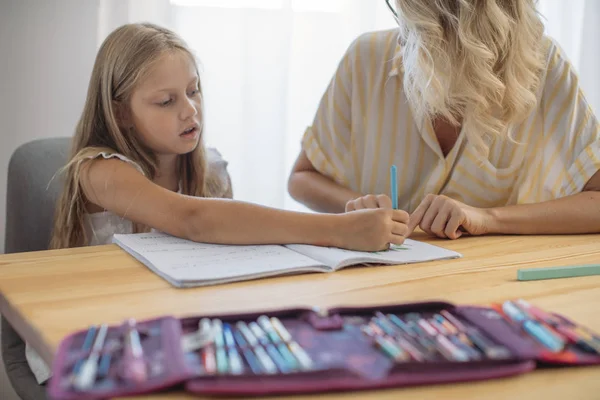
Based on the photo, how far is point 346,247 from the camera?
3.54 ft

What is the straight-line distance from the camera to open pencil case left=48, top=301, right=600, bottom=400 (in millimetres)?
536

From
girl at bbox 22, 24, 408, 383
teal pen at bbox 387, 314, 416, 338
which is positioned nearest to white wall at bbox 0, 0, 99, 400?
girl at bbox 22, 24, 408, 383

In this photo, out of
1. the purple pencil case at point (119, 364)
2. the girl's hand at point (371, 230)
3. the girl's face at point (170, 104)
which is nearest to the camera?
the purple pencil case at point (119, 364)

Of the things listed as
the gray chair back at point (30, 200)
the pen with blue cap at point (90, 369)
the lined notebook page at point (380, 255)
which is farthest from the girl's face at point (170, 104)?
the pen with blue cap at point (90, 369)

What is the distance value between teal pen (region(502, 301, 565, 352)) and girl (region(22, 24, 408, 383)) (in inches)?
16.2

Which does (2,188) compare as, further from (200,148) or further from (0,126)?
(200,148)

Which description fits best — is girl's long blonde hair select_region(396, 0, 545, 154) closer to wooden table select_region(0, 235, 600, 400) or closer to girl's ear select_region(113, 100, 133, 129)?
wooden table select_region(0, 235, 600, 400)

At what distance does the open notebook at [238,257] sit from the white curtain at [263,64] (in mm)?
1090

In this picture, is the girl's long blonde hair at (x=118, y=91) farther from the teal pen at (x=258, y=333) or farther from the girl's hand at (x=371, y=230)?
the teal pen at (x=258, y=333)

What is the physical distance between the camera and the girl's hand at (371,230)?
3.51 feet

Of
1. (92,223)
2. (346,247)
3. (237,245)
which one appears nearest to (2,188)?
(92,223)

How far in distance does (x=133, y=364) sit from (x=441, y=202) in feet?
2.57

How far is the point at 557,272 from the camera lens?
0.93m

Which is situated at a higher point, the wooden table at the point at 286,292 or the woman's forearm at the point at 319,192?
the wooden table at the point at 286,292
